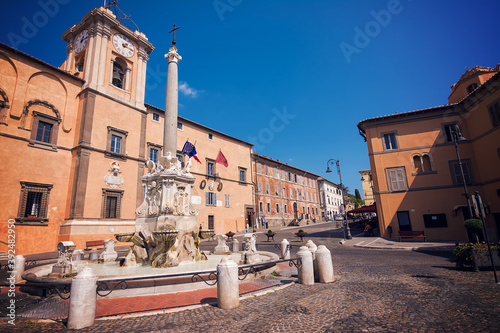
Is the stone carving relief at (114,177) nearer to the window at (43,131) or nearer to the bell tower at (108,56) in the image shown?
the window at (43,131)

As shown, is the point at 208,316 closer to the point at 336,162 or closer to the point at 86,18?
the point at 336,162

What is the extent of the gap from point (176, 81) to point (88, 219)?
45.9 ft

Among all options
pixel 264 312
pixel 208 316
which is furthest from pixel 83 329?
pixel 264 312

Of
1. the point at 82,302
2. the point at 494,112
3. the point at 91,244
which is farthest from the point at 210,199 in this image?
the point at 494,112

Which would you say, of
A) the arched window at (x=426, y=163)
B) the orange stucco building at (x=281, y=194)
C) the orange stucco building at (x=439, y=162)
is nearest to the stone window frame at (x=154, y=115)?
the orange stucco building at (x=281, y=194)

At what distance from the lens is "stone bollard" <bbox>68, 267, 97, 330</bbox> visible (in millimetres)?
4336

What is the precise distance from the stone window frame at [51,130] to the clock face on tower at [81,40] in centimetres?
840

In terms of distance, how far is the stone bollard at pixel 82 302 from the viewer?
4.34 meters

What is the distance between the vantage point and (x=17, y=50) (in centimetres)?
1758

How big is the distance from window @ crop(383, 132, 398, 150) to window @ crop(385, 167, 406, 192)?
77.5 inches

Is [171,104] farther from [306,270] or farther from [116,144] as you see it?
[116,144]

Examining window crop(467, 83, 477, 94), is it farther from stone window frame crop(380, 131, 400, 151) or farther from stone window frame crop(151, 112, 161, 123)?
stone window frame crop(151, 112, 161, 123)

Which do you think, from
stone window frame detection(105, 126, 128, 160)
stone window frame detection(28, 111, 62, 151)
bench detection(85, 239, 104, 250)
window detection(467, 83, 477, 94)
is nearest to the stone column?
bench detection(85, 239, 104, 250)

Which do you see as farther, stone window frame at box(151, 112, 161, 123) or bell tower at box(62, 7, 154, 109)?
stone window frame at box(151, 112, 161, 123)
